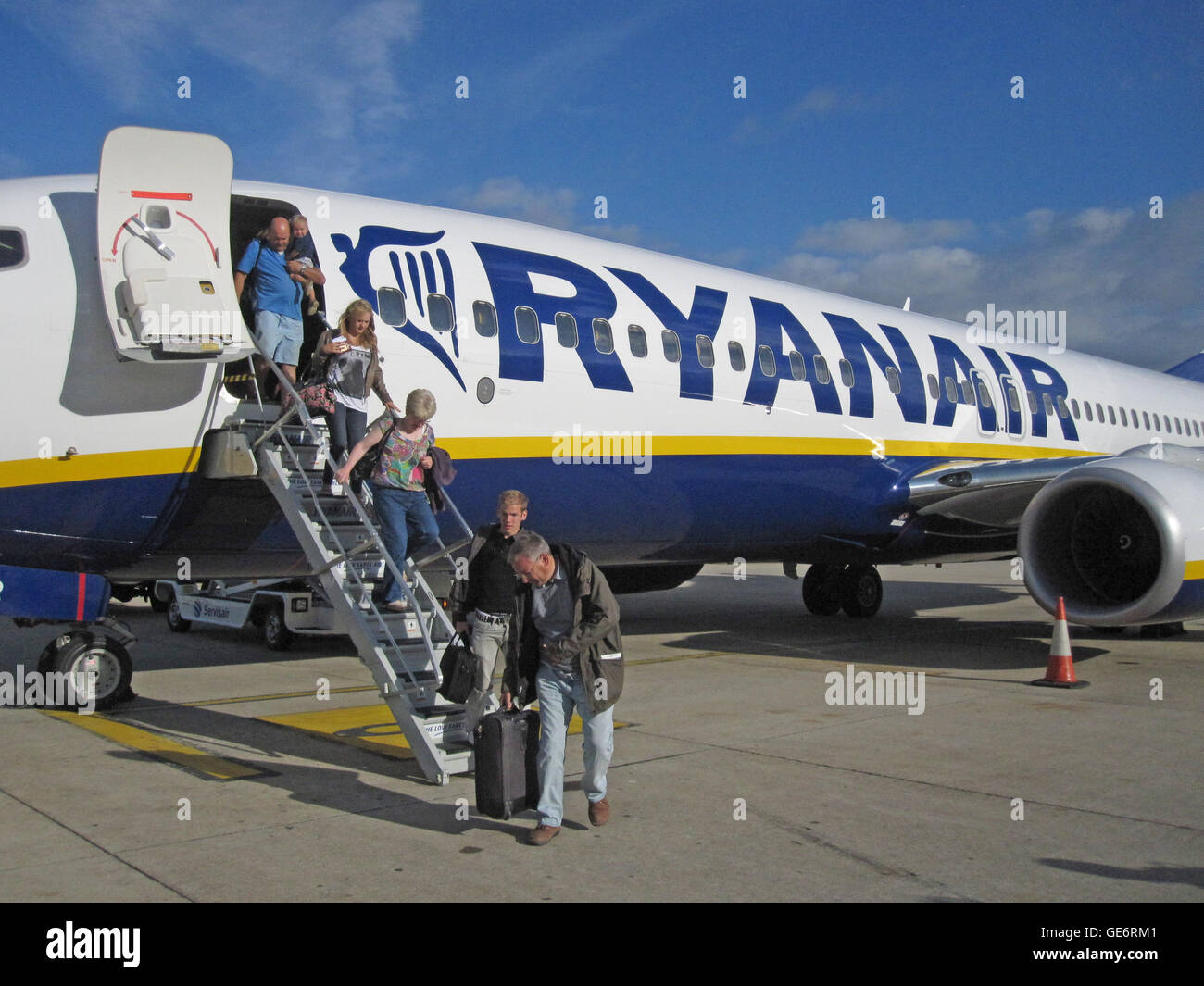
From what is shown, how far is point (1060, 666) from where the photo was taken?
9.44 metres

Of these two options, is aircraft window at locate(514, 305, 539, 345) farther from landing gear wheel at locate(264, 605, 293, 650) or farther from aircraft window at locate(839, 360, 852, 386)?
landing gear wheel at locate(264, 605, 293, 650)

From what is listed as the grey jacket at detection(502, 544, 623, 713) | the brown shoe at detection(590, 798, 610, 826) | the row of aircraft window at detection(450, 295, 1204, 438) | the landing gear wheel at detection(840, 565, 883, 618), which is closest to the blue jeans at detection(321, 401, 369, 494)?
the row of aircraft window at detection(450, 295, 1204, 438)

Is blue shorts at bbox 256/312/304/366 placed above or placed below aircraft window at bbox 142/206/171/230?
below

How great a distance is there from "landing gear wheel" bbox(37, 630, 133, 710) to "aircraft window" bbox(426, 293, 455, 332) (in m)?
3.45

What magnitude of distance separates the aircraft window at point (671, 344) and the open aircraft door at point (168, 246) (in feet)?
14.1

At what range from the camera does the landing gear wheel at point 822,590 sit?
53.7 feet

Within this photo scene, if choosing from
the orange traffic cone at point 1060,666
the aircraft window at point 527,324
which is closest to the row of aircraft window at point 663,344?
the aircraft window at point 527,324

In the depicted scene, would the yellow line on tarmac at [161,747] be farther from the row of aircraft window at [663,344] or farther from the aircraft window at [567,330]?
the aircraft window at [567,330]

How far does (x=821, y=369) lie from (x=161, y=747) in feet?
26.4

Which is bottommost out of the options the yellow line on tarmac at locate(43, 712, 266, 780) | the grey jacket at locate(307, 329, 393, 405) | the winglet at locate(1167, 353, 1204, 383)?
the yellow line on tarmac at locate(43, 712, 266, 780)

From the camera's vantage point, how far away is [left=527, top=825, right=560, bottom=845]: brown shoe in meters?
4.96

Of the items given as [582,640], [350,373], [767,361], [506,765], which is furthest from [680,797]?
[767,361]

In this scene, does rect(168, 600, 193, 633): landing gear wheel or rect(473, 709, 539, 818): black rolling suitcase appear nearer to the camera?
rect(473, 709, 539, 818): black rolling suitcase
